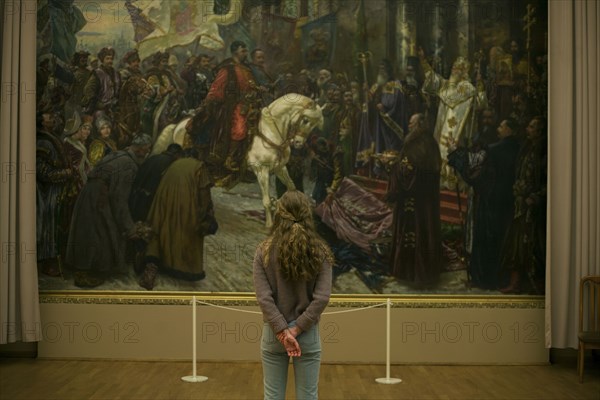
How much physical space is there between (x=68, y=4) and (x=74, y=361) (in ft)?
16.6

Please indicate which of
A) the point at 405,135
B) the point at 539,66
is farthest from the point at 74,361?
the point at 539,66

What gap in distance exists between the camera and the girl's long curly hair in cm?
673

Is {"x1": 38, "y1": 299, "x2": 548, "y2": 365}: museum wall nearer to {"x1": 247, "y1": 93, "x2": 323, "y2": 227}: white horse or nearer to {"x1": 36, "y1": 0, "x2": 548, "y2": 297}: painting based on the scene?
{"x1": 36, "y1": 0, "x2": 548, "y2": 297}: painting

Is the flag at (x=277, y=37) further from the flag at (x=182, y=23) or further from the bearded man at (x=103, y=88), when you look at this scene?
the bearded man at (x=103, y=88)

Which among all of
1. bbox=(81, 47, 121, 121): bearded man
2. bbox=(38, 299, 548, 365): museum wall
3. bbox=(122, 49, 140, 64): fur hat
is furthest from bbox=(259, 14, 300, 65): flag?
bbox=(38, 299, 548, 365): museum wall

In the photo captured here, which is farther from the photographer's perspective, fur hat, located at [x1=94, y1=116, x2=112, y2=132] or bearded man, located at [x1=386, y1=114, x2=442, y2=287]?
fur hat, located at [x1=94, y1=116, x2=112, y2=132]

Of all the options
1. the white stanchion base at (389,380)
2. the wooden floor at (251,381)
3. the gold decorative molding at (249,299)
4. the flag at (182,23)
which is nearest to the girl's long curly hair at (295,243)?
the wooden floor at (251,381)

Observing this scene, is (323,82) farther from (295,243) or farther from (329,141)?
(295,243)

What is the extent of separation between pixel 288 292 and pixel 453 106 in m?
6.76

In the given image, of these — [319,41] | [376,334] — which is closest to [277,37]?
[319,41]

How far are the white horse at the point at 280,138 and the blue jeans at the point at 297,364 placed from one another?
6216 millimetres

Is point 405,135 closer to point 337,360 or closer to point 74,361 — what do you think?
point 337,360

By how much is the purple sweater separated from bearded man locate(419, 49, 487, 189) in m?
6.37

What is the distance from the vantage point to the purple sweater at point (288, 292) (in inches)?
267
